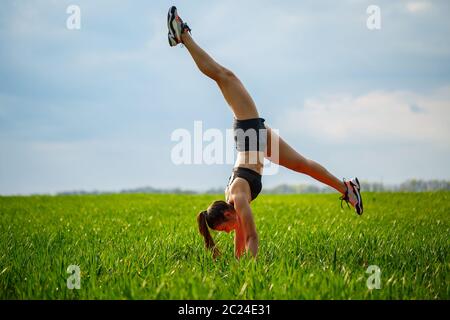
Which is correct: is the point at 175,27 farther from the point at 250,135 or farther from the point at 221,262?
the point at 221,262

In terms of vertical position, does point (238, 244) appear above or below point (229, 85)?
below

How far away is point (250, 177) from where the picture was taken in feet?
21.1

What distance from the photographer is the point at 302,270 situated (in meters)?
5.46

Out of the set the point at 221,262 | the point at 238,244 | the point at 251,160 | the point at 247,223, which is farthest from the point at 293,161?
the point at 221,262

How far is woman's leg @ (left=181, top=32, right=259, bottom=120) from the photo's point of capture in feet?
21.2

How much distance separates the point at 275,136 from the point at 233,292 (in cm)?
284

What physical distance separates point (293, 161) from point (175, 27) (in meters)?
2.61

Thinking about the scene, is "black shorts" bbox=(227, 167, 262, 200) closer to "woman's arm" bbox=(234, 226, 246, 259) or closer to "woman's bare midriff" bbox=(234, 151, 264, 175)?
"woman's bare midriff" bbox=(234, 151, 264, 175)

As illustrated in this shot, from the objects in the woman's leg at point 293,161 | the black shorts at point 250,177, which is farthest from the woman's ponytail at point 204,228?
the woman's leg at point 293,161

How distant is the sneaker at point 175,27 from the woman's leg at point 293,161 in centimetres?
182

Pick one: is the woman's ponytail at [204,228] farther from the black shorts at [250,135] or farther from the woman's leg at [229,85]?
the woman's leg at [229,85]

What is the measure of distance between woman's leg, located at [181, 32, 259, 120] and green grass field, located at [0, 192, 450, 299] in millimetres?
2014
